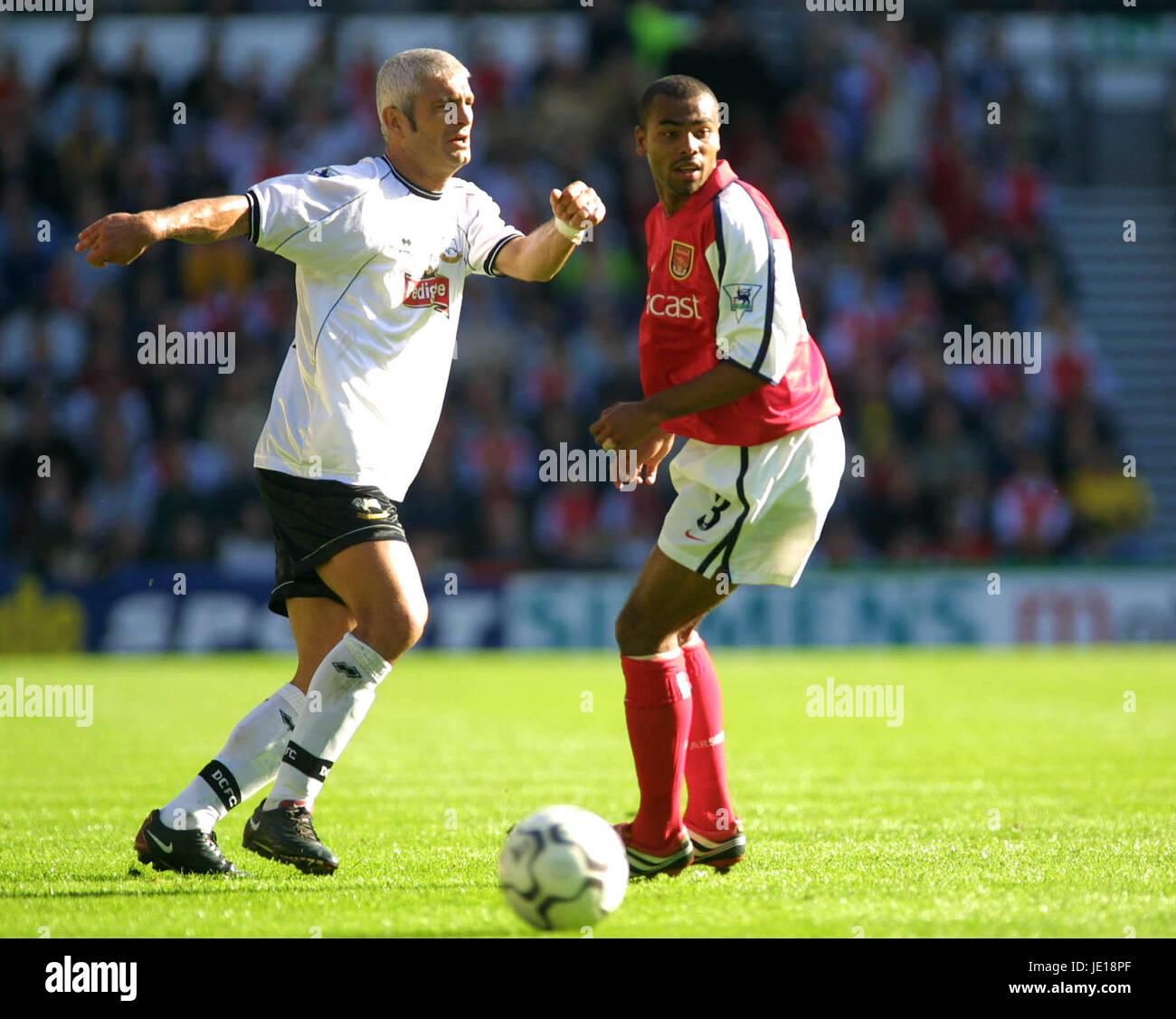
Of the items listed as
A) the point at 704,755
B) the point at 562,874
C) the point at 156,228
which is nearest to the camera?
the point at 562,874

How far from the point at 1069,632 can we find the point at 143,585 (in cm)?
937

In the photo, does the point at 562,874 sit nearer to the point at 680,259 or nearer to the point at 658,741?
the point at 658,741

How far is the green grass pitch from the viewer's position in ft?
14.5

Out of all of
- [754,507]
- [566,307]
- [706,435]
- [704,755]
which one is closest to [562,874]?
[704,755]

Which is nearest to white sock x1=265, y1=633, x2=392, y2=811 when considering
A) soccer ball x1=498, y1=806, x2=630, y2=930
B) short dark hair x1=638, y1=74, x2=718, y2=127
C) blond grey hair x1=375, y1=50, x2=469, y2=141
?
soccer ball x1=498, y1=806, x2=630, y2=930

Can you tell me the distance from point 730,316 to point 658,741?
4.47 feet

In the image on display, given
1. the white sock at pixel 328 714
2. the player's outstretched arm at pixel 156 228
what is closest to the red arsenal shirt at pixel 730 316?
the white sock at pixel 328 714

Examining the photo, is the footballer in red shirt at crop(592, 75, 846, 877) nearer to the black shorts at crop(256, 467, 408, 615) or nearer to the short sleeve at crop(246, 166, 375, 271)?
the black shorts at crop(256, 467, 408, 615)

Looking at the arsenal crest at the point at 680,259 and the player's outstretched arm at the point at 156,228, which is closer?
the player's outstretched arm at the point at 156,228

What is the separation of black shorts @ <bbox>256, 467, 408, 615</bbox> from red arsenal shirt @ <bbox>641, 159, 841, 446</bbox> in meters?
0.97

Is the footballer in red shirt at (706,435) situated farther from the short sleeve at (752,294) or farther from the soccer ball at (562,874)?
the soccer ball at (562,874)

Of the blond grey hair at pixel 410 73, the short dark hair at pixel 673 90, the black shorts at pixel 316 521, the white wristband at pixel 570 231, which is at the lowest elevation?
the black shorts at pixel 316 521

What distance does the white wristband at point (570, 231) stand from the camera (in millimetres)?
5113

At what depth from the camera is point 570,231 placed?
5121 mm
